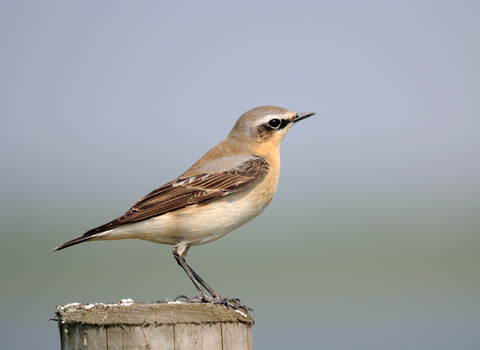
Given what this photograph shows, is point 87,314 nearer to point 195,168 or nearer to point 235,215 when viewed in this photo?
point 235,215

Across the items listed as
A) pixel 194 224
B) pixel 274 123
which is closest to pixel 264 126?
pixel 274 123

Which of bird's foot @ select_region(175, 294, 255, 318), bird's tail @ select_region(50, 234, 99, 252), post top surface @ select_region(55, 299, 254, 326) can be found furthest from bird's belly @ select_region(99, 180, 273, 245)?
post top surface @ select_region(55, 299, 254, 326)

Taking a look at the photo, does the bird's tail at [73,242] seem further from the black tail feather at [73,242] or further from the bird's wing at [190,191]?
the bird's wing at [190,191]

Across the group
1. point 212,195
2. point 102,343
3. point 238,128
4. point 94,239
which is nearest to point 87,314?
point 102,343

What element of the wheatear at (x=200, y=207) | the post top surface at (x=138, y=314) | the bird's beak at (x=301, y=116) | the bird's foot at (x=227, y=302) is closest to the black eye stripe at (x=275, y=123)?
the bird's beak at (x=301, y=116)

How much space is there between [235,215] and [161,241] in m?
1.07

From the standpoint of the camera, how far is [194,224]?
20.4ft

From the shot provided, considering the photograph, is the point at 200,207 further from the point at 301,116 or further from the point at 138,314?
the point at 138,314

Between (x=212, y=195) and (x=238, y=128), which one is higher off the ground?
(x=238, y=128)

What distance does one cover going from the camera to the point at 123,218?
6.13m

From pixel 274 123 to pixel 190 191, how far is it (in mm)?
1887

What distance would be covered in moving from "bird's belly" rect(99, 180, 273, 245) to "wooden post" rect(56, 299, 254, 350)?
213cm

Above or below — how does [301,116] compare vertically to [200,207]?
above

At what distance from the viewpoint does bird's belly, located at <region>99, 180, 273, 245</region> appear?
6.21m
